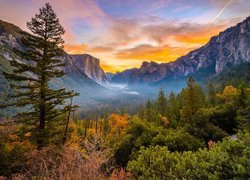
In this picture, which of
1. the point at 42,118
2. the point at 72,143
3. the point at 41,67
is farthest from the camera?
the point at 72,143

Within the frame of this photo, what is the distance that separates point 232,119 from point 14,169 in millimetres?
30890

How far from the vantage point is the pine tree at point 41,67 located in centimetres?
1672

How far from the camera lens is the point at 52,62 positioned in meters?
17.6

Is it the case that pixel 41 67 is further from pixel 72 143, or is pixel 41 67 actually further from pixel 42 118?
pixel 72 143

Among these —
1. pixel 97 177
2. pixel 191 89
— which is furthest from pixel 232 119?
pixel 97 177

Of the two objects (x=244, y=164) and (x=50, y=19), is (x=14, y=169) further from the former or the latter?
(x=244, y=164)

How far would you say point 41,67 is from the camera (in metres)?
17.1

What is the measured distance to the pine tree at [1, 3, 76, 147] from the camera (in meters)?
16.7

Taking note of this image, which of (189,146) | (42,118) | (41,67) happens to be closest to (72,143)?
(42,118)

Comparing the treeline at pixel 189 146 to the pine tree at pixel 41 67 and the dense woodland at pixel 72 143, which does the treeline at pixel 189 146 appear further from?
the pine tree at pixel 41 67

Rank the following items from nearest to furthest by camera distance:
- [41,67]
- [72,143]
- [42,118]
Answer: [41,67] < [42,118] < [72,143]

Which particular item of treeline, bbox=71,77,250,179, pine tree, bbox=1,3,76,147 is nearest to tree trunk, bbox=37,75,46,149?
pine tree, bbox=1,3,76,147

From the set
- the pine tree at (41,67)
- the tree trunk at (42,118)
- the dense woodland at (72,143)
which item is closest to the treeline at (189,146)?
the dense woodland at (72,143)

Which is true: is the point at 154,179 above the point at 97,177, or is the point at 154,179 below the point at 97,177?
below
